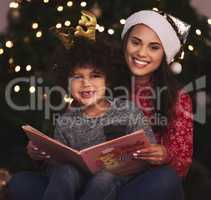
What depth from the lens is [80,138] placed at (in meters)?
2.19

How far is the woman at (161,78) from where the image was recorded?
7.39 feet

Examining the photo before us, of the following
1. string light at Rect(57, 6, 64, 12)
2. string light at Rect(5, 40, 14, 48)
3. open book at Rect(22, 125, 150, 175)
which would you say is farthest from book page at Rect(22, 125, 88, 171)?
string light at Rect(57, 6, 64, 12)

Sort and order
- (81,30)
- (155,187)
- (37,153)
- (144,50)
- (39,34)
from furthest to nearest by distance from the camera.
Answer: (39,34)
(81,30)
(144,50)
(37,153)
(155,187)

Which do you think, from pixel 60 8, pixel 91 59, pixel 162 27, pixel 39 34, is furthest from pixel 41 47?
pixel 162 27

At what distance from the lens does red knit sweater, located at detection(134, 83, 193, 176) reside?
2.23 m

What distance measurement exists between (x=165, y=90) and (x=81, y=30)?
1.20 feet

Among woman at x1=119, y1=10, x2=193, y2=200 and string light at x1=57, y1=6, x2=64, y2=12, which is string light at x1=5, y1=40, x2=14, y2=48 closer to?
string light at x1=57, y1=6, x2=64, y2=12

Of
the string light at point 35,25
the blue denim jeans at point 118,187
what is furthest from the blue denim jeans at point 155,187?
the string light at point 35,25

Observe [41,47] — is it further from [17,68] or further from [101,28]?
[101,28]

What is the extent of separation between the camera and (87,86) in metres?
2.19

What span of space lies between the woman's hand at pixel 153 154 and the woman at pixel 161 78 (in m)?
0.13

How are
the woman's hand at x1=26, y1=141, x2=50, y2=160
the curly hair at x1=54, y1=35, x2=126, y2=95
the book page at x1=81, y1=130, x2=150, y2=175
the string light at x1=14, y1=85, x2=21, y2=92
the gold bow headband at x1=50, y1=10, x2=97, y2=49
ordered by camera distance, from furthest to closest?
the string light at x1=14, y1=85, x2=21, y2=92
the gold bow headband at x1=50, y1=10, x2=97, y2=49
the curly hair at x1=54, y1=35, x2=126, y2=95
the woman's hand at x1=26, y1=141, x2=50, y2=160
the book page at x1=81, y1=130, x2=150, y2=175

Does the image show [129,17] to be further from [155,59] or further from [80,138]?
[80,138]

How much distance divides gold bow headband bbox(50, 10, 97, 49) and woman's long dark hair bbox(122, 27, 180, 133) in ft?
0.48
